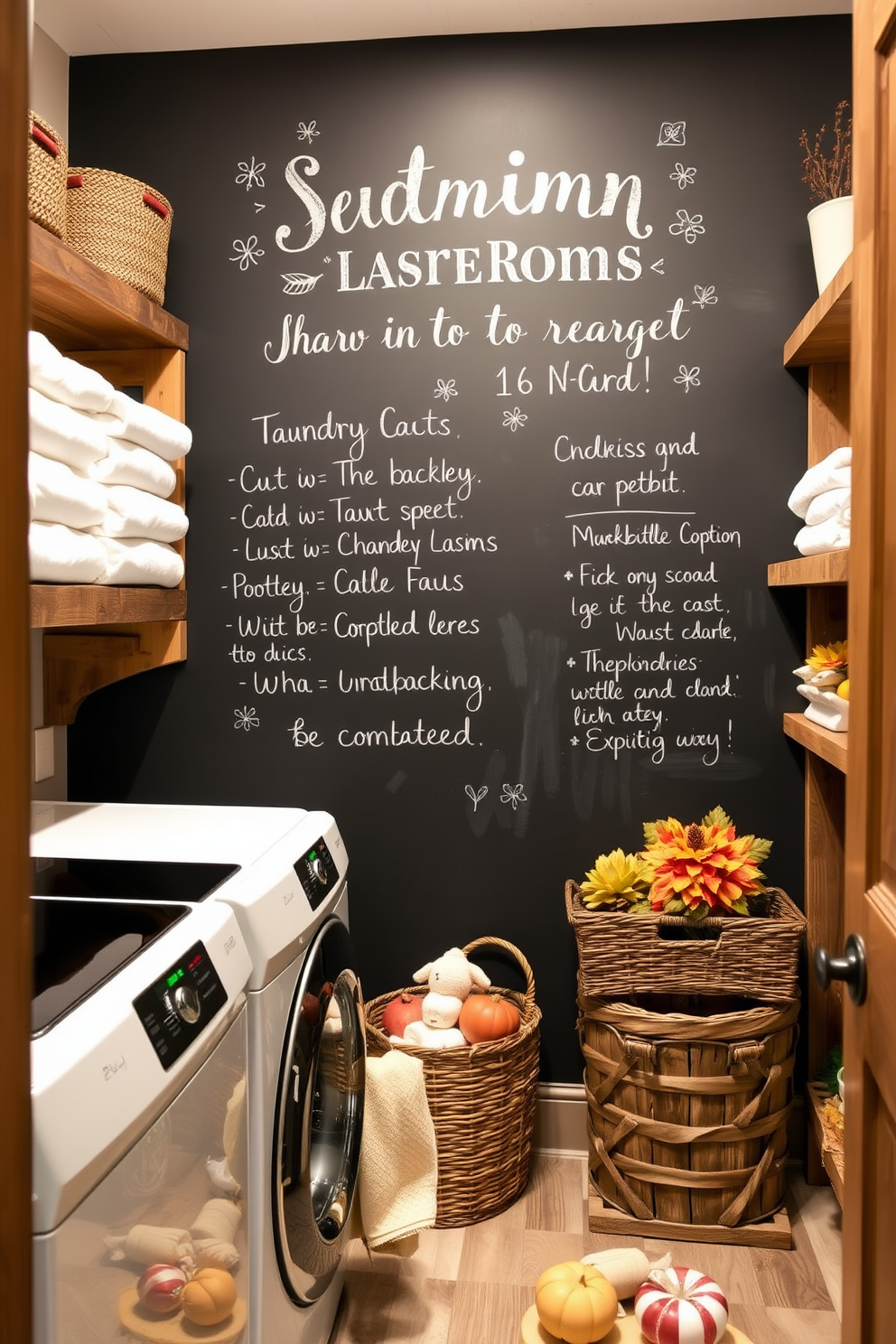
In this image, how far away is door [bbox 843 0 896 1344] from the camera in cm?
103

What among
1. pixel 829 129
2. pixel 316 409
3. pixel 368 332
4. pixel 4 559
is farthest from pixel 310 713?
pixel 4 559

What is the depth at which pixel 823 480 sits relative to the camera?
82.7 inches

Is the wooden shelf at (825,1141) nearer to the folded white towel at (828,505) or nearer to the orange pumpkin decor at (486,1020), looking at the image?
the orange pumpkin decor at (486,1020)

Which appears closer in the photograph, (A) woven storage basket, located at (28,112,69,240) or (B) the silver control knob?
(B) the silver control knob

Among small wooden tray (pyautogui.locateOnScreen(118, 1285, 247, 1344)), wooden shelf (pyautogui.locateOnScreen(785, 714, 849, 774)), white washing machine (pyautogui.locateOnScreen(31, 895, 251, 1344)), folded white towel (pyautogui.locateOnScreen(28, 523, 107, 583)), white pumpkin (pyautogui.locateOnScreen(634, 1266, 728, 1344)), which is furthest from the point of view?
wooden shelf (pyautogui.locateOnScreen(785, 714, 849, 774))

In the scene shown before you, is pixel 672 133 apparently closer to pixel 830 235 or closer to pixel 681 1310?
pixel 830 235

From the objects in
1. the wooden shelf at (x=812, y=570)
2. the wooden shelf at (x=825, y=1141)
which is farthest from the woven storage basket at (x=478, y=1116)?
the wooden shelf at (x=812, y=570)

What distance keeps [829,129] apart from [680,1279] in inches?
95.9

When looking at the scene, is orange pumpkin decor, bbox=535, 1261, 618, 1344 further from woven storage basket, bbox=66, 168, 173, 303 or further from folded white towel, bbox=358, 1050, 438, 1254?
woven storage basket, bbox=66, 168, 173, 303

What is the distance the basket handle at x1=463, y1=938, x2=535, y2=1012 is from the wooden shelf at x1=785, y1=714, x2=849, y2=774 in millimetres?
821

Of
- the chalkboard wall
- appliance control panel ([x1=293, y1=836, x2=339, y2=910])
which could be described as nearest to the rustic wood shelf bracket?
the chalkboard wall

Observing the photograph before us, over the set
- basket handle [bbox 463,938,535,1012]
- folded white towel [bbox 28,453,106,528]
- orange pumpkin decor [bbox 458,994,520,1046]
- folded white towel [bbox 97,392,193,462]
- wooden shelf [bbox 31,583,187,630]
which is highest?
Answer: folded white towel [bbox 97,392,193,462]

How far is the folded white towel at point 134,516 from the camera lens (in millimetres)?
2119

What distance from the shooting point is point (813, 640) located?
2475mm
